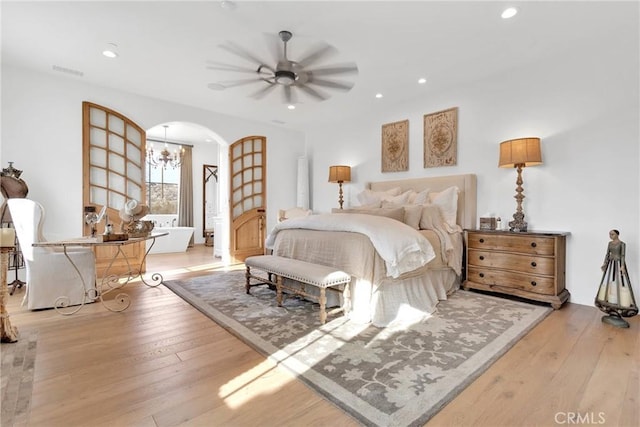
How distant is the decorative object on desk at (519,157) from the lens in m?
3.24

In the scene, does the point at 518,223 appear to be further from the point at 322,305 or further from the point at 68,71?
the point at 68,71

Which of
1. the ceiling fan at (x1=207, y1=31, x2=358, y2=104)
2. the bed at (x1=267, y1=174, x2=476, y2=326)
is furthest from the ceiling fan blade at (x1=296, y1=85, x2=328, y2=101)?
the bed at (x1=267, y1=174, x2=476, y2=326)

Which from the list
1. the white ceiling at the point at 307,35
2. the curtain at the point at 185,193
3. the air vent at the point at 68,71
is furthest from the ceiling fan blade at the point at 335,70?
the curtain at the point at 185,193

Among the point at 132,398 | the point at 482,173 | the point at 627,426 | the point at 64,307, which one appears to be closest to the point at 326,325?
the point at 132,398

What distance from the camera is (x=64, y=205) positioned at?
408cm

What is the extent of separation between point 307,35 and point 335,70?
0.49 metres

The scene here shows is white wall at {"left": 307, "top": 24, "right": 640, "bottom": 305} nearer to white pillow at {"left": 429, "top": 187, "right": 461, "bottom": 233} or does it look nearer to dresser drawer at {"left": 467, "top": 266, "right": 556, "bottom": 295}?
white pillow at {"left": 429, "top": 187, "right": 461, "bottom": 233}

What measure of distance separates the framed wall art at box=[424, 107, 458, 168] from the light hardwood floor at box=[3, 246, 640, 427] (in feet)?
7.94

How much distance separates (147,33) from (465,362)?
380 cm

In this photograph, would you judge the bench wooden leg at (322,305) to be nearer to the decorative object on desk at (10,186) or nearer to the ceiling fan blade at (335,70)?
the ceiling fan blade at (335,70)

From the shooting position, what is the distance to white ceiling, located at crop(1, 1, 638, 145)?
101 inches

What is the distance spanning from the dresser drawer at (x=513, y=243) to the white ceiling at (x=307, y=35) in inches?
76.8

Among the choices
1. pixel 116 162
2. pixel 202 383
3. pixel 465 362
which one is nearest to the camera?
pixel 202 383

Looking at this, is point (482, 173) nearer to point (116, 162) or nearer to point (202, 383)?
point (202, 383)
